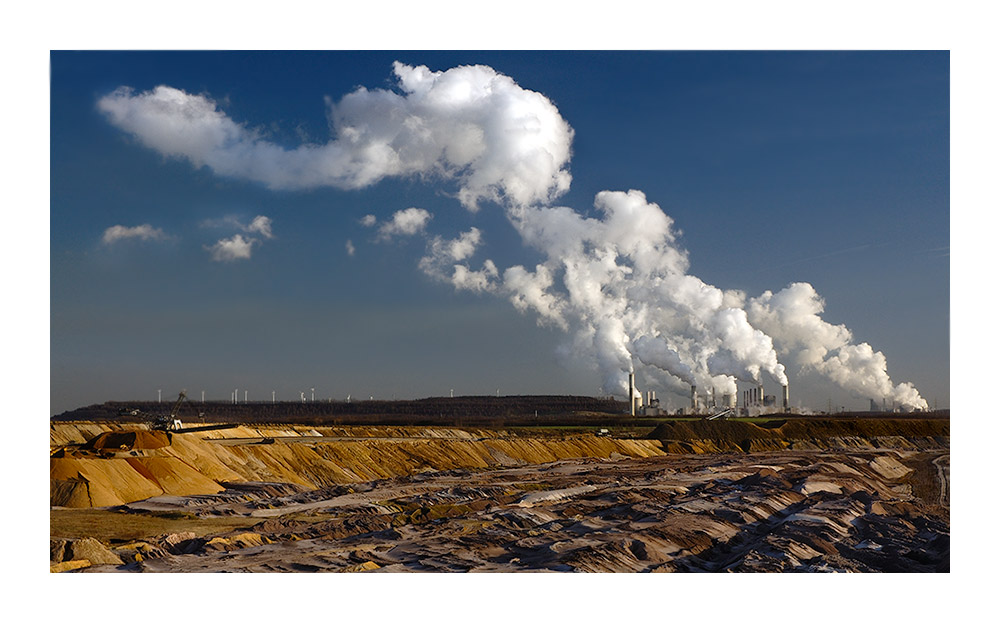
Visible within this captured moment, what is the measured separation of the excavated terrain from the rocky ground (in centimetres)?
6

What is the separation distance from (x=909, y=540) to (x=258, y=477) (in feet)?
88.9

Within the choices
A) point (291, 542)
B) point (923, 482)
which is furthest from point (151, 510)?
point (923, 482)

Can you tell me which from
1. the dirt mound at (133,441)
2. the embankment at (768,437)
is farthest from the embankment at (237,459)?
the embankment at (768,437)

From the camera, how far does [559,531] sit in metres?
20.7

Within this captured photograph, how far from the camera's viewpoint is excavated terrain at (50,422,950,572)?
18.0m

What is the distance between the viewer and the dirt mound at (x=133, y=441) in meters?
34.8

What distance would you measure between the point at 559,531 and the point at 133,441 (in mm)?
23148

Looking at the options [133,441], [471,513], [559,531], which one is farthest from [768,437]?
[133,441]

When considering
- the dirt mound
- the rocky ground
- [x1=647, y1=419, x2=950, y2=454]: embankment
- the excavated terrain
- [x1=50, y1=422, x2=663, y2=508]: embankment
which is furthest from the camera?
[x1=647, y1=419, x2=950, y2=454]: embankment

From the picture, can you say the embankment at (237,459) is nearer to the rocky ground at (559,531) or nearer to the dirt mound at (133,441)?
the dirt mound at (133,441)

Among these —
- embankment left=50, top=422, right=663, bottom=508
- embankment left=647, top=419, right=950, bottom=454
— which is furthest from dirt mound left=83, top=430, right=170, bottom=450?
embankment left=647, top=419, right=950, bottom=454

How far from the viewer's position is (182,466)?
32.7 metres

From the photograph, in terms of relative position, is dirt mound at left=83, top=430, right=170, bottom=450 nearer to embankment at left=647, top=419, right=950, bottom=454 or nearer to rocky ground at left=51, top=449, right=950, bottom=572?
rocky ground at left=51, top=449, right=950, bottom=572
